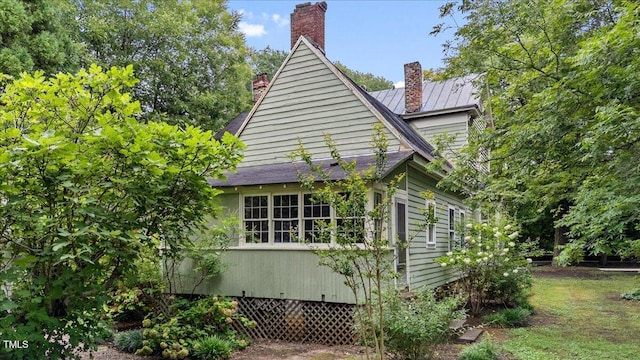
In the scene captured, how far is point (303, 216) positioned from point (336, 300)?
5.91 ft

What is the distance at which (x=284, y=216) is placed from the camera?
352 inches

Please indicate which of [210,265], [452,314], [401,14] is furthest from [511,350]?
[401,14]

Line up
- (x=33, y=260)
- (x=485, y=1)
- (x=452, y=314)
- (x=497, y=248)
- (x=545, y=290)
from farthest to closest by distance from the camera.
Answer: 1. (x=545, y=290)
2. (x=497, y=248)
3. (x=485, y=1)
4. (x=452, y=314)
5. (x=33, y=260)

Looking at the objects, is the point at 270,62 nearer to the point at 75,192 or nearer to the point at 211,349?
the point at 211,349

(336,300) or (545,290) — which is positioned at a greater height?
(336,300)

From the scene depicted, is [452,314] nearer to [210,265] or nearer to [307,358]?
[307,358]

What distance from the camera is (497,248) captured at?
33.8 feet

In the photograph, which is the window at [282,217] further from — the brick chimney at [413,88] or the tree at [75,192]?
the brick chimney at [413,88]

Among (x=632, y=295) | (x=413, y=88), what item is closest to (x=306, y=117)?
(x=413, y=88)

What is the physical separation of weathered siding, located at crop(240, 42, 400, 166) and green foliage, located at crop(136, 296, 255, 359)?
3924 mm

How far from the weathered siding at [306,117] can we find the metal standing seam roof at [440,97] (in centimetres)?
501

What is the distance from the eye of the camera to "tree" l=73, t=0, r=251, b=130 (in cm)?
1955

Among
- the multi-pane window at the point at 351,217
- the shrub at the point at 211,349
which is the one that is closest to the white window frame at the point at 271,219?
the shrub at the point at 211,349

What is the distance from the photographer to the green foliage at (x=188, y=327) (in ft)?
23.0
